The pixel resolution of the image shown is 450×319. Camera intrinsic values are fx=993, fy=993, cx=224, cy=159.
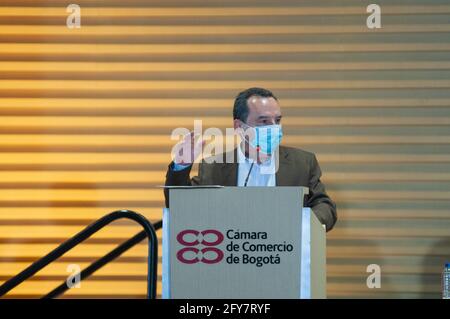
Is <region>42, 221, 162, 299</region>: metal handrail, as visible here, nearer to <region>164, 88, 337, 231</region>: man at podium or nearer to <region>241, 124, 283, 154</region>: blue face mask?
<region>164, 88, 337, 231</region>: man at podium

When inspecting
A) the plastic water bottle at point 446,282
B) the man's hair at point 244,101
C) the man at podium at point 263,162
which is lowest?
the plastic water bottle at point 446,282

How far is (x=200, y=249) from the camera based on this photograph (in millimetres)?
4301

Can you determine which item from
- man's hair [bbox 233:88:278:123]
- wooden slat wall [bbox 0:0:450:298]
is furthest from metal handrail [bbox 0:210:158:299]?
wooden slat wall [bbox 0:0:450:298]

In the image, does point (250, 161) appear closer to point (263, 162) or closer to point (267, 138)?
point (263, 162)

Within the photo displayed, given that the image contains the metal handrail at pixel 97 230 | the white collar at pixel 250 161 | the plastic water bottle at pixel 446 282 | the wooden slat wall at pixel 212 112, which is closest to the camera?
the metal handrail at pixel 97 230

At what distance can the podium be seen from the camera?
4285 mm

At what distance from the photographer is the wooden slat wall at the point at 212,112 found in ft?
24.7

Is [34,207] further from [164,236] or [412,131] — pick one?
[164,236]

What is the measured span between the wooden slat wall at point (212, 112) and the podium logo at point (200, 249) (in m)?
3.33

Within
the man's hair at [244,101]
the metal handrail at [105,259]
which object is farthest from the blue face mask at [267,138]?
the metal handrail at [105,259]

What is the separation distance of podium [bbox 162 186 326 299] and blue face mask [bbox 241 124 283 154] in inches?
48.8

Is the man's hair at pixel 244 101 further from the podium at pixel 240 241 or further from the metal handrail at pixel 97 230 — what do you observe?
the podium at pixel 240 241

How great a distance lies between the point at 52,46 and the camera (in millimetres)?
7750

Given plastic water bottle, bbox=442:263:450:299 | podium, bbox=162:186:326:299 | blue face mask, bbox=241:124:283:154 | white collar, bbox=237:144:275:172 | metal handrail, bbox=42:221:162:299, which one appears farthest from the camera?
plastic water bottle, bbox=442:263:450:299
